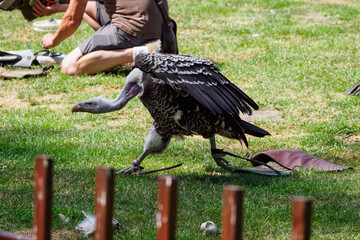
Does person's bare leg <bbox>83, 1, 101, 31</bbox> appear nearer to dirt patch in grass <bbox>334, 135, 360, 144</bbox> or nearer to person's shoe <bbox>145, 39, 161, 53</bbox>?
person's shoe <bbox>145, 39, 161, 53</bbox>

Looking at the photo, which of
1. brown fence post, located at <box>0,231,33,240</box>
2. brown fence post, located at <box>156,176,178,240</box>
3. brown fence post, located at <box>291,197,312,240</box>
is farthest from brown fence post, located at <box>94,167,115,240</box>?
brown fence post, located at <box>291,197,312,240</box>

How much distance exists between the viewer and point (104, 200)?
1.75 m

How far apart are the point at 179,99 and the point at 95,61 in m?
3.59

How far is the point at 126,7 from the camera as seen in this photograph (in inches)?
303

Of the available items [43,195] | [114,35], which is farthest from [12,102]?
[43,195]

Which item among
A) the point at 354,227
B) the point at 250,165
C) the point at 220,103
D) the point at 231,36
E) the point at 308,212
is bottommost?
the point at 231,36

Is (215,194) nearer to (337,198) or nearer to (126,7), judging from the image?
(337,198)

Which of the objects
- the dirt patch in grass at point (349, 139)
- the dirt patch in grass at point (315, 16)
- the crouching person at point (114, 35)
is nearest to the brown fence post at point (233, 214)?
the dirt patch in grass at point (349, 139)

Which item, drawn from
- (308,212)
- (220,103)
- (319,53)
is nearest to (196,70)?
(220,103)

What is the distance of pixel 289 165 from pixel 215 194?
923mm

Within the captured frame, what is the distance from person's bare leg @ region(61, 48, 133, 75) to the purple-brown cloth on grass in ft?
10.7

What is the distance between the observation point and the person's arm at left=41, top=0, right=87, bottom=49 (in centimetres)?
778

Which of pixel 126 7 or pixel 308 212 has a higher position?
pixel 308 212

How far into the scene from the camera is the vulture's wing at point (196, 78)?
4.35 meters
